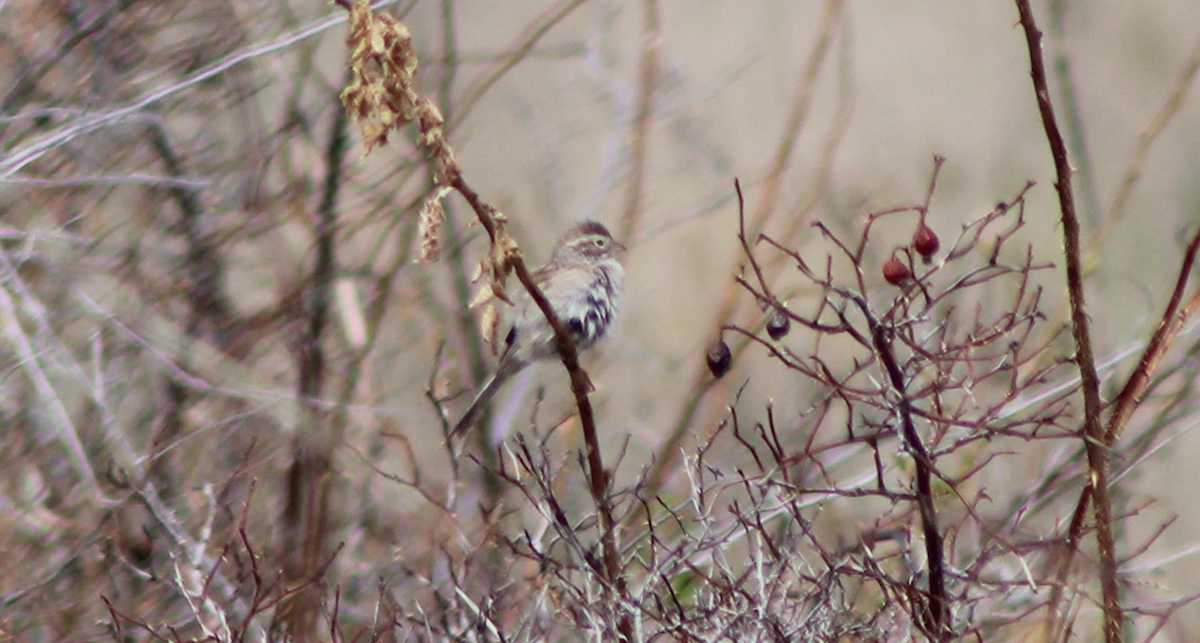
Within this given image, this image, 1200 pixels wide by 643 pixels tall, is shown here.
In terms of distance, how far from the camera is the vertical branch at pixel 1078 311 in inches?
74.0

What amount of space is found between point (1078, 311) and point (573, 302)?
323 cm

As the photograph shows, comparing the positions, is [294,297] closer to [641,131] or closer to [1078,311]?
[641,131]

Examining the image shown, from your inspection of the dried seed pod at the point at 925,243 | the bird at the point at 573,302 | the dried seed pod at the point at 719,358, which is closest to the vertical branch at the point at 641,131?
the bird at the point at 573,302

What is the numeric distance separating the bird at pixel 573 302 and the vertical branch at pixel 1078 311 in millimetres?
2972

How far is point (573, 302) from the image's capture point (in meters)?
5.06

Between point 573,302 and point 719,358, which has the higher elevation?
point 573,302

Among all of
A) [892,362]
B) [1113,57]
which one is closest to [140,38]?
[892,362]

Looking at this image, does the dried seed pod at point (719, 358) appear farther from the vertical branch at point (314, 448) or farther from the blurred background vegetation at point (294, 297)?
the vertical branch at point (314, 448)

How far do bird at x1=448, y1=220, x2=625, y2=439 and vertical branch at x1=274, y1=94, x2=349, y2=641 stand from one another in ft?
1.78

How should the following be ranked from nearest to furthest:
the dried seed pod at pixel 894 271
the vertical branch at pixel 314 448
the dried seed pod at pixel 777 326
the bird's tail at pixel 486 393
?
the dried seed pod at pixel 894 271
the dried seed pod at pixel 777 326
the vertical branch at pixel 314 448
the bird's tail at pixel 486 393

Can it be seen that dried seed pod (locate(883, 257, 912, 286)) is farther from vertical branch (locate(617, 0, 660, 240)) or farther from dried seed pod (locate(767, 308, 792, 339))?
vertical branch (locate(617, 0, 660, 240))

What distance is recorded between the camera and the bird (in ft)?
16.4

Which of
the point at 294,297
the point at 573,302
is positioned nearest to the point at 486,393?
the point at 573,302

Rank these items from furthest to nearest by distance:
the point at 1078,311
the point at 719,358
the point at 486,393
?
the point at 486,393 < the point at 719,358 < the point at 1078,311
